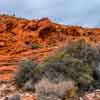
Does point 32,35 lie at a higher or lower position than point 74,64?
higher

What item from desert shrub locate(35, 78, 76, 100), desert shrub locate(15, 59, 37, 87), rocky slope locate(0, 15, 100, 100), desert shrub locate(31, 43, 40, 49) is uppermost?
rocky slope locate(0, 15, 100, 100)

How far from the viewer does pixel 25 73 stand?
1938 cm

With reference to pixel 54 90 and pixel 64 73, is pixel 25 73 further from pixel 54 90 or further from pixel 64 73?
pixel 54 90

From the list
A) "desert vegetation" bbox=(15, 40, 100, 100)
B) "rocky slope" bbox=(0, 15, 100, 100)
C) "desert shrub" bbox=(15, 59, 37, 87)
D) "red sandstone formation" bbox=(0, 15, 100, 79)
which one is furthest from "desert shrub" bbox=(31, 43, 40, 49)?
"desert shrub" bbox=(15, 59, 37, 87)

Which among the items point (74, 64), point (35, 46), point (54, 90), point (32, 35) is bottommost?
point (54, 90)

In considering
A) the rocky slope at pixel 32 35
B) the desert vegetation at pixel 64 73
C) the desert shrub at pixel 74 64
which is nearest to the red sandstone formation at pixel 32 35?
the rocky slope at pixel 32 35

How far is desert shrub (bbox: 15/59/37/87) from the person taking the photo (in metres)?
19.1

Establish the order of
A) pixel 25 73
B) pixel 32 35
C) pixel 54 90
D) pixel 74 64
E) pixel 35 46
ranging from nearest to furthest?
pixel 54 90 → pixel 74 64 → pixel 25 73 → pixel 35 46 → pixel 32 35

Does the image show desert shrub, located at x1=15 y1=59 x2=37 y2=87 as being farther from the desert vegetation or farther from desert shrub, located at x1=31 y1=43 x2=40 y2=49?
desert shrub, located at x1=31 y1=43 x2=40 y2=49

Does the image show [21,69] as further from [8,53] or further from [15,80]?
[8,53]

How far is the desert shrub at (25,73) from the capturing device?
62.6ft

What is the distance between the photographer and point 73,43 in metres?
20.8

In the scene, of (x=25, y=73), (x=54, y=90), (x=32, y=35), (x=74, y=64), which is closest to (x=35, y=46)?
(x=32, y=35)

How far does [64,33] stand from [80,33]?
5.02 feet
